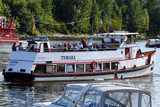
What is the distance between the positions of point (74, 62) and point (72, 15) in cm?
11924

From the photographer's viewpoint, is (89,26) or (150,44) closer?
(150,44)

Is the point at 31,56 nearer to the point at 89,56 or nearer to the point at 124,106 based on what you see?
the point at 89,56

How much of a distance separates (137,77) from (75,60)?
25.6 ft

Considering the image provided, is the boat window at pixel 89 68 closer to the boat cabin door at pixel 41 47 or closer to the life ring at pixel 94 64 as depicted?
the life ring at pixel 94 64

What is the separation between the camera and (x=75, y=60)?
108ft

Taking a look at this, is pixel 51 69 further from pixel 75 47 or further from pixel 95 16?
pixel 95 16

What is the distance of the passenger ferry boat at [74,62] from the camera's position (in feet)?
102

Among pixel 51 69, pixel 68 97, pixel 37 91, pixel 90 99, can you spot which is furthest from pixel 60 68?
pixel 90 99

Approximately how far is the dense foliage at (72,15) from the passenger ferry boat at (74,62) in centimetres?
7799

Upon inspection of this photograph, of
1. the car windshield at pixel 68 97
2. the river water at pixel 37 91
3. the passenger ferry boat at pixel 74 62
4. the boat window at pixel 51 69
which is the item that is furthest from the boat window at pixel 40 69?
the car windshield at pixel 68 97

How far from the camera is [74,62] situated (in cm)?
3278

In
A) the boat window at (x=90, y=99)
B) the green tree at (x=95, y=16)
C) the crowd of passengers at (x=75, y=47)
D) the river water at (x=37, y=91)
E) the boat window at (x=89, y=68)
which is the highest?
the green tree at (x=95, y=16)

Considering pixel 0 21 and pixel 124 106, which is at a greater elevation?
pixel 0 21

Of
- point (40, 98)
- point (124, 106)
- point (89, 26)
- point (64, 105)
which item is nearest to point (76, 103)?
point (64, 105)
